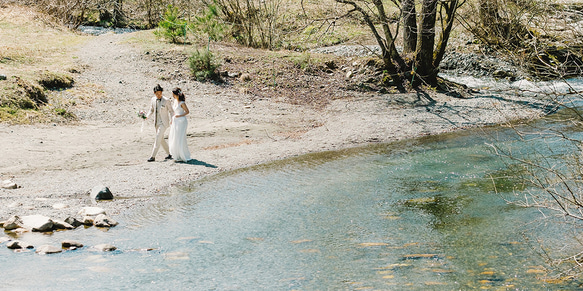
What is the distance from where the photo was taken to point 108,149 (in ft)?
45.9

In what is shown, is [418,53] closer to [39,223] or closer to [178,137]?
[178,137]

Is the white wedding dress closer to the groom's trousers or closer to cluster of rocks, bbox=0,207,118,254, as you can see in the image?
the groom's trousers

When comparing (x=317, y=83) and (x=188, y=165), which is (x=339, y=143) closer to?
(x=188, y=165)

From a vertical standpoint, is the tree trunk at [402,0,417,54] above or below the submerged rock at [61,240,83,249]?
above

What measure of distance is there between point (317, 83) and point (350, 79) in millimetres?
1323

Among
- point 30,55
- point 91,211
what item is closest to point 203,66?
point 30,55

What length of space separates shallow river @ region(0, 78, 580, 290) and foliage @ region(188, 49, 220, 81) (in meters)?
9.27

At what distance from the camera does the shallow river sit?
6.83 meters

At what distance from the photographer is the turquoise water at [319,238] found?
6.83m

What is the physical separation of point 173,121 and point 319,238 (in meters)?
5.76

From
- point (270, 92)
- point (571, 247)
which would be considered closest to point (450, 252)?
point (571, 247)

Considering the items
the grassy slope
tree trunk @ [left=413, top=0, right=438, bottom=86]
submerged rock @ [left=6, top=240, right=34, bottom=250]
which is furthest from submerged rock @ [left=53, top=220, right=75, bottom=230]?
tree trunk @ [left=413, top=0, right=438, bottom=86]

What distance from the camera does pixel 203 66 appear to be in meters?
20.8

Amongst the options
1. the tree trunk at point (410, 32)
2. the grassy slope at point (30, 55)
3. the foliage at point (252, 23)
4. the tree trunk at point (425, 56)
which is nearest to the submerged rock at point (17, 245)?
the grassy slope at point (30, 55)
